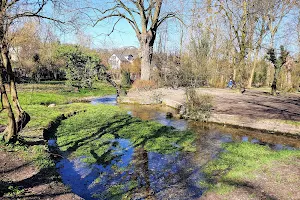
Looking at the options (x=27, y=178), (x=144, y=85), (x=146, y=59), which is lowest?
(x=27, y=178)

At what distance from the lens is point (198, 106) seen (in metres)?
13.7

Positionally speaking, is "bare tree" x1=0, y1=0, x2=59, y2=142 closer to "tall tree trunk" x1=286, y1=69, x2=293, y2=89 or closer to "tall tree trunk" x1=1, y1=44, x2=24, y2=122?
"tall tree trunk" x1=1, y1=44, x2=24, y2=122

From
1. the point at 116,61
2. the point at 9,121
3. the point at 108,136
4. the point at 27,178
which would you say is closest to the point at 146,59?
the point at 108,136

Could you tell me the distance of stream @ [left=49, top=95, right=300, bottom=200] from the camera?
5801 millimetres

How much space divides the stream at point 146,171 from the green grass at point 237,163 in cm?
29

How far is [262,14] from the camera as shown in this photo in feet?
78.3

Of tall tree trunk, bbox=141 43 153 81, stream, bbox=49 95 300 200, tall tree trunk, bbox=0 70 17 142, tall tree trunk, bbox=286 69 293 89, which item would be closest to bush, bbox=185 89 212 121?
stream, bbox=49 95 300 200

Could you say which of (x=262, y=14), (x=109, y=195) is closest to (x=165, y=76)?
(x=262, y=14)

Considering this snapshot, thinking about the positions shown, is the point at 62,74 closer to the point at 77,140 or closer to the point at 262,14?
the point at 262,14

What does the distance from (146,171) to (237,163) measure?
2581 millimetres

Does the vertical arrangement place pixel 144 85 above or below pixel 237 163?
above

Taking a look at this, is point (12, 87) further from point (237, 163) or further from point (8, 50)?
point (237, 163)

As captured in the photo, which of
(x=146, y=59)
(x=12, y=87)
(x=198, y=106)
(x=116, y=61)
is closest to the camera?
(x=12, y=87)

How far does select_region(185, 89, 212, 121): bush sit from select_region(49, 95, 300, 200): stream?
2.84m
